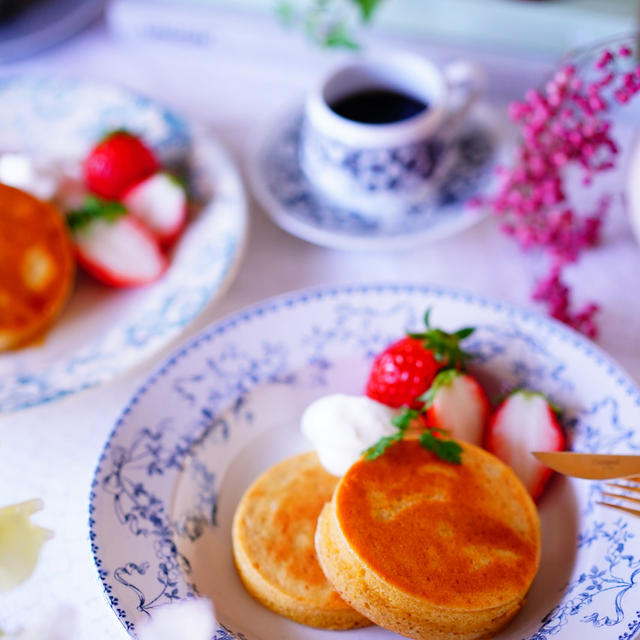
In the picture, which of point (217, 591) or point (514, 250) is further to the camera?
point (514, 250)

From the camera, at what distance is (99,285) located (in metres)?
1.26

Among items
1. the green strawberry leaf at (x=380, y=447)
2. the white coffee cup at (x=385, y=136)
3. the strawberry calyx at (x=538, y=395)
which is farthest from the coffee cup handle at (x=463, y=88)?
the green strawberry leaf at (x=380, y=447)

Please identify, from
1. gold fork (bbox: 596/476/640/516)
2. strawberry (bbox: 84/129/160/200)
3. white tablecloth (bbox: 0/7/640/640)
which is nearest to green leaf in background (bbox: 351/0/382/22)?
white tablecloth (bbox: 0/7/640/640)

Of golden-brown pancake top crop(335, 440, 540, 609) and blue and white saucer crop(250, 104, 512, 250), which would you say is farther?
blue and white saucer crop(250, 104, 512, 250)

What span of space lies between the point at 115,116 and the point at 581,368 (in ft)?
3.41

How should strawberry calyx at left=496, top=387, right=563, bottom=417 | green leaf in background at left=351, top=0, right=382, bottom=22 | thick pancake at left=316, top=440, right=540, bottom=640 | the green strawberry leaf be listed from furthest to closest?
green leaf in background at left=351, top=0, right=382, bottom=22 < strawberry calyx at left=496, top=387, right=563, bottom=417 < the green strawberry leaf < thick pancake at left=316, top=440, right=540, bottom=640

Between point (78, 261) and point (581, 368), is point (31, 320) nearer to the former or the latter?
point (78, 261)

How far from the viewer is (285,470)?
2.99 ft

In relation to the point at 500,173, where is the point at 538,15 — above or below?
above

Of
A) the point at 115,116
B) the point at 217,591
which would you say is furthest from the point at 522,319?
the point at 115,116

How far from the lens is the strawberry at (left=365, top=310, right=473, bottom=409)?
950 millimetres

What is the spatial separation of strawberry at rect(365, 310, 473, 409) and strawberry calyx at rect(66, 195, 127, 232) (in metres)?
0.56

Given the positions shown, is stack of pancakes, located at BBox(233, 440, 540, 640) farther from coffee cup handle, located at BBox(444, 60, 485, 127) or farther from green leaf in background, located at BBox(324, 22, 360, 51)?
green leaf in background, located at BBox(324, 22, 360, 51)

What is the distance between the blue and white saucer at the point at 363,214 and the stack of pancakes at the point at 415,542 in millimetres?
471
